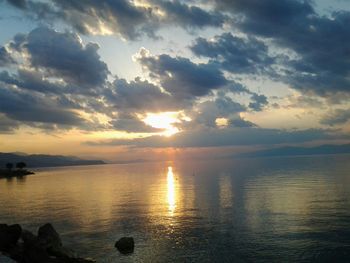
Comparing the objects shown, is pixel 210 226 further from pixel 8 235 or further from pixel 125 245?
pixel 8 235

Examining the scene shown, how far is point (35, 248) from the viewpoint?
149ft

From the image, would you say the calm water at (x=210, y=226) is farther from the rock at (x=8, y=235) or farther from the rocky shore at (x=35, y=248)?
the rock at (x=8, y=235)

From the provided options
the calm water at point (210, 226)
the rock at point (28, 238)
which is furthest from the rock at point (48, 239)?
the calm water at point (210, 226)

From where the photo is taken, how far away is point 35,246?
4578 centimetres

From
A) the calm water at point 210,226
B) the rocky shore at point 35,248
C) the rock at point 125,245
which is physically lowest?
the calm water at point 210,226

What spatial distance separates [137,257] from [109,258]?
12.8 ft

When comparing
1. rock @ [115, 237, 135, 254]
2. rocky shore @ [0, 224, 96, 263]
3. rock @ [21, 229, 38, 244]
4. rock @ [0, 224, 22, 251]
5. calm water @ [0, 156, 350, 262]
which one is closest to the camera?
rocky shore @ [0, 224, 96, 263]

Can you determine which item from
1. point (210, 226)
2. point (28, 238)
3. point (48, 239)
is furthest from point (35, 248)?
point (210, 226)

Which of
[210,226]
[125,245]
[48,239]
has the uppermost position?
[48,239]

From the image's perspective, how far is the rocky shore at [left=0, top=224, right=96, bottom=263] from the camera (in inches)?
1756

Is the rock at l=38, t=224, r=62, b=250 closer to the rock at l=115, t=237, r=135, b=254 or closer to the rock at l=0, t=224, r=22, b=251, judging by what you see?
the rock at l=0, t=224, r=22, b=251

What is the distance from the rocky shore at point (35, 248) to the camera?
146 feet

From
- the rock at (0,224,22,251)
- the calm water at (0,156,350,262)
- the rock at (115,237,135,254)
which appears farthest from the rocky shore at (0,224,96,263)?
the rock at (115,237,135,254)

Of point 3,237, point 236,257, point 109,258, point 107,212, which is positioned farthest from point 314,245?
point 107,212
